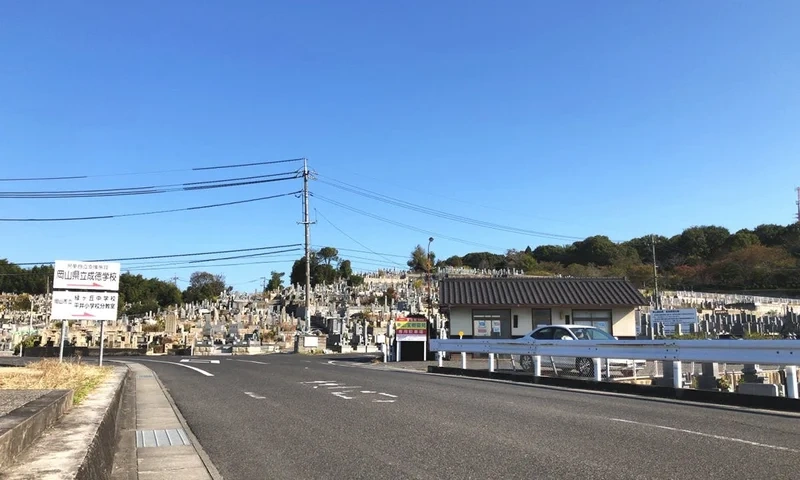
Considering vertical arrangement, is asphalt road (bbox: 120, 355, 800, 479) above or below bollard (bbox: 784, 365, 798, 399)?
below

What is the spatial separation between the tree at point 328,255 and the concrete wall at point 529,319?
92.1 m

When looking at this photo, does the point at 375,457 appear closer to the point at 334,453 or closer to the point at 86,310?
the point at 334,453

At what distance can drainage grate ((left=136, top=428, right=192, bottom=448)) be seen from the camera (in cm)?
771

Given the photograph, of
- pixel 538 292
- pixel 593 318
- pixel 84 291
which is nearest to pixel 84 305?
pixel 84 291

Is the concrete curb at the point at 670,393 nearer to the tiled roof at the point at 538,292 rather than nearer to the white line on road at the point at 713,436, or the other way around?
the white line on road at the point at 713,436

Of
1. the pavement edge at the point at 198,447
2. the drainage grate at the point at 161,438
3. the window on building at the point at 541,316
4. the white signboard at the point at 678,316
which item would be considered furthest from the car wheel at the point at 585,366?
the white signboard at the point at 678,316

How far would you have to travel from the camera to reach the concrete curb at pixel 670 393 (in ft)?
34.3

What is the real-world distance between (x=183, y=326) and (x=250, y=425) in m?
Answer: 41.0

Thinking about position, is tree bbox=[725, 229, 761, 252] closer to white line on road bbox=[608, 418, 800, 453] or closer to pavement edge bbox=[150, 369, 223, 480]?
white line on road bbox=[608, 418, 800, 453]

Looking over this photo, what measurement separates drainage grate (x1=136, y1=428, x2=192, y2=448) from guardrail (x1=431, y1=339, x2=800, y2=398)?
9.08 m

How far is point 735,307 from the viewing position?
6062cm

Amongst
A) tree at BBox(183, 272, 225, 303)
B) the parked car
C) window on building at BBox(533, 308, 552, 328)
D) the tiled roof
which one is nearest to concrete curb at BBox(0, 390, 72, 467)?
the parked car

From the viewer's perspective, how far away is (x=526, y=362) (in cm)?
1738

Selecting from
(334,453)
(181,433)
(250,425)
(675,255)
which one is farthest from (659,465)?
(675,255)
